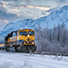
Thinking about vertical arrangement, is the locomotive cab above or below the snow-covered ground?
above

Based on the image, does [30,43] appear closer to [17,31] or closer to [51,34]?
[17,31]

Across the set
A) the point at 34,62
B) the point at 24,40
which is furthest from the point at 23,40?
the point at 34,62

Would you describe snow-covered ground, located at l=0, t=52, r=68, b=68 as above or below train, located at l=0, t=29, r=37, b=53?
below

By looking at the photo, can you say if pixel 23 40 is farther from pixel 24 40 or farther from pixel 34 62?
pixel 34 62

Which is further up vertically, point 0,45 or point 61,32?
point 61,32

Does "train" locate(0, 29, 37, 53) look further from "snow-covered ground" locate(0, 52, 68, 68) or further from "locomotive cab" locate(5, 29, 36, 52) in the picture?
"snow-covered ground" locate(0, 52, 68, 68)

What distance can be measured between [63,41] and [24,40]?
199 ft

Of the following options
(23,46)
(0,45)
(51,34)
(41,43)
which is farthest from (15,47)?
(51,34)

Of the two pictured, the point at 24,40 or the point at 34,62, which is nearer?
the point at 34,62

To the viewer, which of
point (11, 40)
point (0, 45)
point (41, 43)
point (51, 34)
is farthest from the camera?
point (51, 34)

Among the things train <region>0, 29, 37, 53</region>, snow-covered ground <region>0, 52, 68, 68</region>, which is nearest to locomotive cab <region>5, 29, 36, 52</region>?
train <region>0, 29, 37, 53</region>

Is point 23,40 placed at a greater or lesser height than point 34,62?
greater

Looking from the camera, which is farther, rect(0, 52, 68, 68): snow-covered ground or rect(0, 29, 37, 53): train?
rect(0, 29, 37, 53): train

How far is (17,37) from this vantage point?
2161 centimetres
